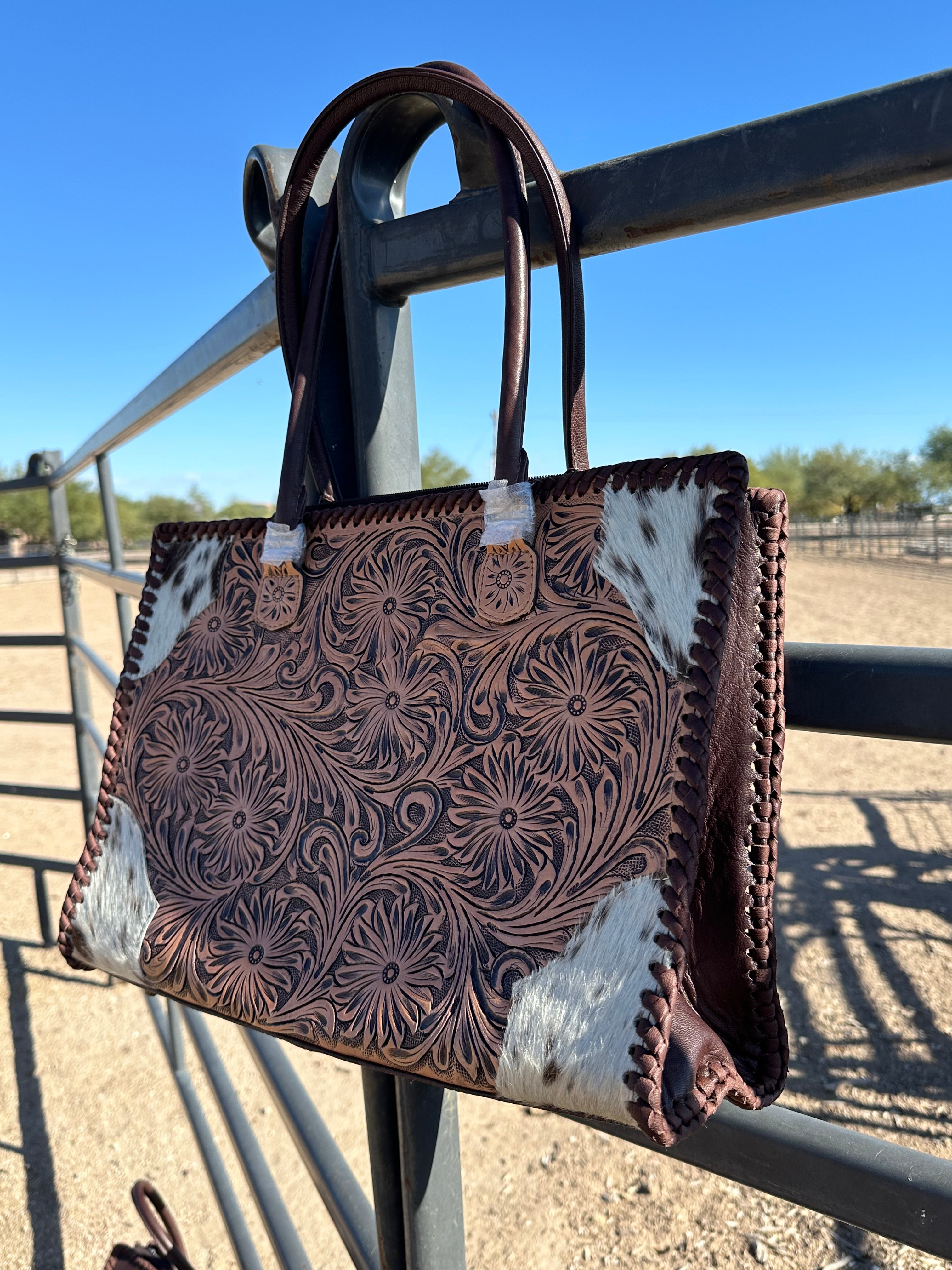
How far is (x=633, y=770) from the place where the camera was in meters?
0.51

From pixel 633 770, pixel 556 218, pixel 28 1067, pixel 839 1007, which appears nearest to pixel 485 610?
pixel 633 770

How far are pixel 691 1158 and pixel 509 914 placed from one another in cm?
22

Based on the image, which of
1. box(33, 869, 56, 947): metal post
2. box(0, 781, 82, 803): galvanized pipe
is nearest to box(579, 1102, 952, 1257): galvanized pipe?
box(0, 781, 82, 803): galvanized pipe

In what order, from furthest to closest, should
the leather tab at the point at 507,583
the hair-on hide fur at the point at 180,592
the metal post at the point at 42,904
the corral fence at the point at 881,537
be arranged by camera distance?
the corral fence at the point at 881,537 → the metal post at the point at 42,904 → the hair-on hide fur at the point at 180,592 → the leather tab at the point at 507,583

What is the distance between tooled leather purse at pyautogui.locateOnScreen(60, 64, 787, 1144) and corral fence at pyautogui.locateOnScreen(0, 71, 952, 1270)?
34 millimetres

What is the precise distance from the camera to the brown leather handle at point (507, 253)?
0.58 meters

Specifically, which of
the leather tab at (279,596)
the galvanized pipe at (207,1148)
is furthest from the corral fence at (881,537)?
the leather tab at (279,596)

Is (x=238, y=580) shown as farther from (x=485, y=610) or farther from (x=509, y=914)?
(x=509, y=914)

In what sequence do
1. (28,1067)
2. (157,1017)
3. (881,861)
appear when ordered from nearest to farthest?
(157,1017), (28,1067), (881,861)

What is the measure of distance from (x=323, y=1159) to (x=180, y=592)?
691mm

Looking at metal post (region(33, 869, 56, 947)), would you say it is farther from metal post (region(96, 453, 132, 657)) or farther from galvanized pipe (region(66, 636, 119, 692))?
metal post (region(96, 453, 132, 657))

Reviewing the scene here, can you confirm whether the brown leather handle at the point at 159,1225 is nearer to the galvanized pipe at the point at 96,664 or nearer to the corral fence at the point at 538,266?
the corral fence at the point at 538,266

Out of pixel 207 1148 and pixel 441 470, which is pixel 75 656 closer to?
pixel 207 1148

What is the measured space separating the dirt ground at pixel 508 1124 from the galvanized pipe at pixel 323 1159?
1.45 metres
